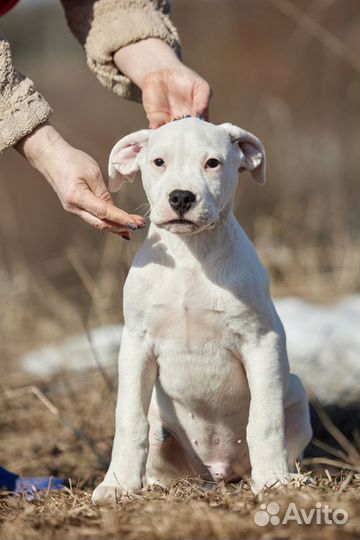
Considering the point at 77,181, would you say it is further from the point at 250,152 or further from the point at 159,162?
the point at 250,152

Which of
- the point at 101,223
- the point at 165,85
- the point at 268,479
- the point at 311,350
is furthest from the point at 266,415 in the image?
Result: the point at 311,350

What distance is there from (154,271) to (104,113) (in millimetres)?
10231

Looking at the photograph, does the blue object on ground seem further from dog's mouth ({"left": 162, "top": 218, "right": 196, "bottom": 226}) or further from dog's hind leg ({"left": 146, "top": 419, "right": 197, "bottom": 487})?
dog's mouth ({"left": 162, "top": 218, "right": 196, "bottom": 226})

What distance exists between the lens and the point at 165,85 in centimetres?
360

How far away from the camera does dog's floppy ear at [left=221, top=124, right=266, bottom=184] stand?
3.31 metres

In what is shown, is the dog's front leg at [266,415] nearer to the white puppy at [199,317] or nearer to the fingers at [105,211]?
the white puppy at [199,317]

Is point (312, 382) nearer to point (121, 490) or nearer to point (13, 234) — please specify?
point (121, 490)

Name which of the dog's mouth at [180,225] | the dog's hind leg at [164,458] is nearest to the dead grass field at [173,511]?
the dog's hind leg at [164,458]

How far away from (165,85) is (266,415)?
1293 millimetres

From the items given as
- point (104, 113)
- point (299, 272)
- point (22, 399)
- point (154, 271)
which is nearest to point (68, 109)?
point (104, 113)

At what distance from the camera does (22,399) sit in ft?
17.9

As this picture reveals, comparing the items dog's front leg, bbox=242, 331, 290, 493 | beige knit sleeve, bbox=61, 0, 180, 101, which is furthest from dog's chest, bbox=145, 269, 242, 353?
beige knit sleeve, bbox=61, 0, 180, 101

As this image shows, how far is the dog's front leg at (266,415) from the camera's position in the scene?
10.3 ft

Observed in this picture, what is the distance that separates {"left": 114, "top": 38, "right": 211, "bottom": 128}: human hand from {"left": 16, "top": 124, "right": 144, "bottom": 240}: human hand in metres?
0.41
